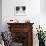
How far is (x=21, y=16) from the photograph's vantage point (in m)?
5.40

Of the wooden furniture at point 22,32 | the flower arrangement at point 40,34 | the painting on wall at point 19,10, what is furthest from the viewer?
the painting on wall at point 19,10

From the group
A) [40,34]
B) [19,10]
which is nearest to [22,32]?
[40,34]

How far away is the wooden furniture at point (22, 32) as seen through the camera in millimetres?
5188

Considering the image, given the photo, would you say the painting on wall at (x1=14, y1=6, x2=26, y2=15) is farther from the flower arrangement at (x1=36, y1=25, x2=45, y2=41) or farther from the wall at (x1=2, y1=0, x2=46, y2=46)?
the flower arrangement at (x1=36, y1=25, x2=45, y2=41)

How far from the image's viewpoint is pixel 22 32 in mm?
5250

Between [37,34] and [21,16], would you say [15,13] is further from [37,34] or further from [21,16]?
[37,34]

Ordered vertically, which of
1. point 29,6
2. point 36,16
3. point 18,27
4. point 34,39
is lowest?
point 34,39

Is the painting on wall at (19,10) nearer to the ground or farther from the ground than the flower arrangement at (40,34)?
farther from the ground

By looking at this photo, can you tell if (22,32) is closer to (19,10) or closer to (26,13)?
(26,13)

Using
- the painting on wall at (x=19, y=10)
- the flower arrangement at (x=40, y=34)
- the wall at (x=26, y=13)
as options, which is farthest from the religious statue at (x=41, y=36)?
the painting on wall at (x=19, y=10)

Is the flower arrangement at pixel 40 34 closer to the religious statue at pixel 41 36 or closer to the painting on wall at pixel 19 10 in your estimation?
the religious statue at pixel 41 36

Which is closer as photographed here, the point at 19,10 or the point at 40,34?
the point at 40,34

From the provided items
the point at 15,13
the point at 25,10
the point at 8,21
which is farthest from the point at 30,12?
the point at 8,21

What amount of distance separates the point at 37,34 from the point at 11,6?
147 cm
